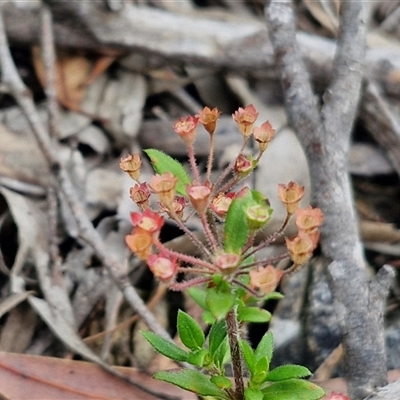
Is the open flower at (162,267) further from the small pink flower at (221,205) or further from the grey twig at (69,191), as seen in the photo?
the grey twig at (69,191)

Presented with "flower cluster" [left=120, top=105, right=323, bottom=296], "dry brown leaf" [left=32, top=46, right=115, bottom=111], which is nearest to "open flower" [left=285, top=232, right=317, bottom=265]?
"flower cluster" [left=120, top=105, right=323, bottom=296]

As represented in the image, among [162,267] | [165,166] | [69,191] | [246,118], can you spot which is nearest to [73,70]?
[69,191]

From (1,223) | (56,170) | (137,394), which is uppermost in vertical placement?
(56,170)

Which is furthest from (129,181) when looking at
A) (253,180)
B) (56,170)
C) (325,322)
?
(325,322)

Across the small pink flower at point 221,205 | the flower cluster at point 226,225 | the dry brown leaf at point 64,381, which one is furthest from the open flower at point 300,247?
the dry brown leaf at point 64,381

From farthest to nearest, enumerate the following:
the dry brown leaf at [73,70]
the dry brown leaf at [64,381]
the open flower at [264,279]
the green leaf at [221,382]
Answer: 1. the dry brown leaf at [73,70]
2. the dry brown leaf at [64,381]
3. the green leaf at [221,382]
4. the open flower at [264,279]

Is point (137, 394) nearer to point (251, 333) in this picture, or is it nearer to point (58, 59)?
point (251, 333)

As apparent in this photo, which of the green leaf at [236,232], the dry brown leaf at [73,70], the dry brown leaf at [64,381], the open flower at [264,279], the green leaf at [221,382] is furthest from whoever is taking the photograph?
the dry brown leaf at [73,70]
